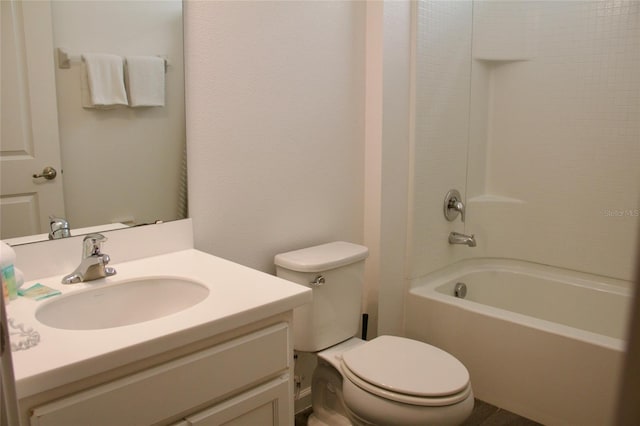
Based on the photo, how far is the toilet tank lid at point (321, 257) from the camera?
5.99ft

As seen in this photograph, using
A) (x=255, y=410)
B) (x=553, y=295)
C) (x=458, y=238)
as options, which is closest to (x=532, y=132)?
(x=458, y=238)

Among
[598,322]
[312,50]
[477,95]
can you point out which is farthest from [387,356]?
[477,95]

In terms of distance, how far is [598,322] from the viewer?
2.49 metres

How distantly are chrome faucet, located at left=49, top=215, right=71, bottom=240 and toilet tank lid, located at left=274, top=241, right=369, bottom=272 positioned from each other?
0.73 m

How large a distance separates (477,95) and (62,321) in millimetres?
2320

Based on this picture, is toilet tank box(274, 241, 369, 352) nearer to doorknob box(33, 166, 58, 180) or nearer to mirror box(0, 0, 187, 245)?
mirror box(0, 0, 187, 245)

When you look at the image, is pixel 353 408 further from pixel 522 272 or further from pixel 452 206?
pixel 522 272

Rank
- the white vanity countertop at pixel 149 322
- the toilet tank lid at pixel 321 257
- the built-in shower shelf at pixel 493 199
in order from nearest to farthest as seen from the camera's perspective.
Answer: the white vanity countertop at pixel 149 322 < the toilet tank lid at pixel 321 257 < the built-in shower shelf at pixel 493 199

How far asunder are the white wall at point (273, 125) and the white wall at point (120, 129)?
61mm

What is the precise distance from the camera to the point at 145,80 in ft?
5.20

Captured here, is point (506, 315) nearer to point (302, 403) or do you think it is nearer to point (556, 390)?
point (556, 390)

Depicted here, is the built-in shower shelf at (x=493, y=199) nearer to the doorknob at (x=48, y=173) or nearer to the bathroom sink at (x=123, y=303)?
the bathroom sink at (x=123, y=303)

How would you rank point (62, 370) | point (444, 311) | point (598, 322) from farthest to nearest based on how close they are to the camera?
point (598, 322) < point (444, 311) < point (62, 370)

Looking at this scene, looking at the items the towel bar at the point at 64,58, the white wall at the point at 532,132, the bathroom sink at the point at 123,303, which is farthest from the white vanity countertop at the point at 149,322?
the white wall at the point at 532,132
